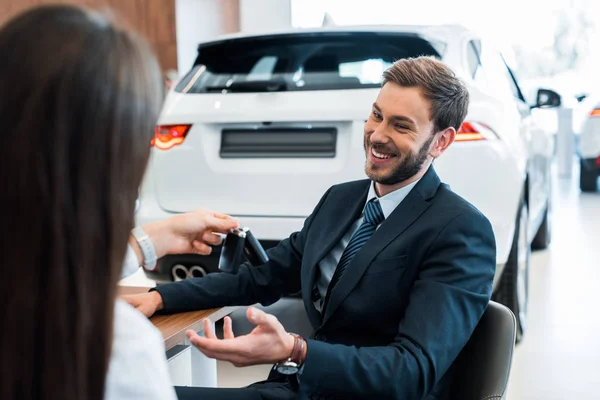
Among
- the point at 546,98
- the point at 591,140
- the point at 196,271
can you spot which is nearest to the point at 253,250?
the point at 196,271

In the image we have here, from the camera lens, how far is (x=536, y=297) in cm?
452

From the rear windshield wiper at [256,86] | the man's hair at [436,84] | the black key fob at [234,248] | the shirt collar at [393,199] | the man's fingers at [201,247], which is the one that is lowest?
the man's fingers at [201,247]

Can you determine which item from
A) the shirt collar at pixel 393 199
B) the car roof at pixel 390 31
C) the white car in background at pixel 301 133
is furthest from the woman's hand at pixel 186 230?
the car roof at pixel 390 31

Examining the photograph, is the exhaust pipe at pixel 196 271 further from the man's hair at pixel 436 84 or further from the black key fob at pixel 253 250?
the man's hair at pixel 436 84

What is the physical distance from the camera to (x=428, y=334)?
153cm

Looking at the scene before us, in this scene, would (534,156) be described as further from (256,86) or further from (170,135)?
(170,135)

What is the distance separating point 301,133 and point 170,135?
60cm

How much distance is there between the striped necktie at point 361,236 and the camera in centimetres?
181

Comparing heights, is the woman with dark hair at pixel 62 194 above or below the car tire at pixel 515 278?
above

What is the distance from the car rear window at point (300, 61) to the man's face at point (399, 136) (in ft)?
4.35

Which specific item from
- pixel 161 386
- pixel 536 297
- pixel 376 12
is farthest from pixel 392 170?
pixel 376 12

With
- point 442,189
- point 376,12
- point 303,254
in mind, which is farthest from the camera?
point 376,12

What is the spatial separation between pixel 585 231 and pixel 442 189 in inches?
211

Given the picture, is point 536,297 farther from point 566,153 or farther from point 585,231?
point 566,153
